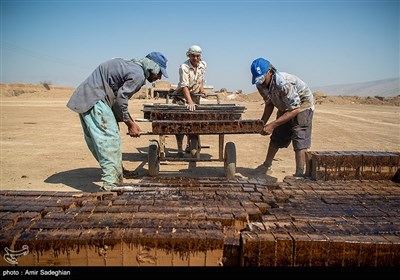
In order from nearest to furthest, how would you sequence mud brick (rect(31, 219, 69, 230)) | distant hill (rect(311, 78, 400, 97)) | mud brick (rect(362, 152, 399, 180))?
mud brick (rect(31, 219, 69, 230)), mud brick (rect(362, 152, 399, 180)), distant hill (rect(311, 78, 400, 97))

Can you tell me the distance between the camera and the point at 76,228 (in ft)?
8.39

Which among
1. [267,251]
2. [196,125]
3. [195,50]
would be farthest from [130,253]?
[195,50]

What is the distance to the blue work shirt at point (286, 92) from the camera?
5289 millimetres

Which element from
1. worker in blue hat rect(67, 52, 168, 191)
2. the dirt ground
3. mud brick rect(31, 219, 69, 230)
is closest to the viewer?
mud brick rect(31, 219, 69, 230)

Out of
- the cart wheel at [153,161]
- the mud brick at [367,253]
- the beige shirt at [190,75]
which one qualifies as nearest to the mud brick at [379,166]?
the mud brick at [367,253]

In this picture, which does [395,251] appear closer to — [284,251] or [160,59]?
[284,251]

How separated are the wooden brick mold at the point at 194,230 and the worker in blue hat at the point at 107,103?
1.45 m

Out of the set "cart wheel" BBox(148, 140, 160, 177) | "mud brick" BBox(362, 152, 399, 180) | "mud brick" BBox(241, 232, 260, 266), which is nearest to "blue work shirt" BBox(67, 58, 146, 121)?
"cart wheel" BBox(148, 140, 160, 177)

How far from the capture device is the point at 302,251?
239 cm

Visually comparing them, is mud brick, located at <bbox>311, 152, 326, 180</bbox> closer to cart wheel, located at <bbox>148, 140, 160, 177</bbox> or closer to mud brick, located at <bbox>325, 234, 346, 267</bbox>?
mud brick, located at <bbox>325, 234, 346, 267</bbox>

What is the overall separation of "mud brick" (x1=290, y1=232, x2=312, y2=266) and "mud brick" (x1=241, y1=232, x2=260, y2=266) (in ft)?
0.90

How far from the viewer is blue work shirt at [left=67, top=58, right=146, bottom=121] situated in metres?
4.78

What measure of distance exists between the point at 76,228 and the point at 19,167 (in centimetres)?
510

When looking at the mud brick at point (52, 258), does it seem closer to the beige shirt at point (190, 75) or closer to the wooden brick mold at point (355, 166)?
the wooden brick mold at point (355, 166)
